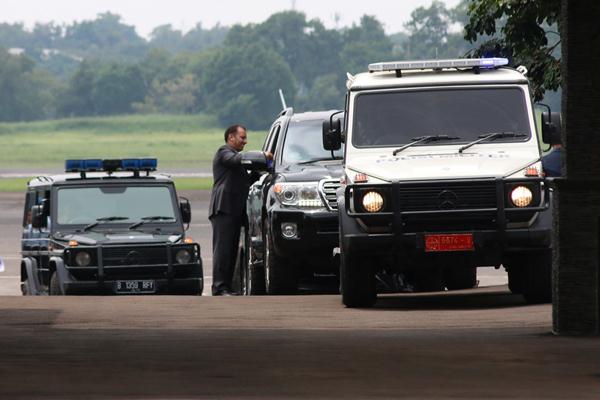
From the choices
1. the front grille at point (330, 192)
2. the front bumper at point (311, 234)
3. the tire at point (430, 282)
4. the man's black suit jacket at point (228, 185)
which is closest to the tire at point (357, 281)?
the front bumper at point (311, 234)

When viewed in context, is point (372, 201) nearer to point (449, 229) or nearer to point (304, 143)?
point (449, 229)

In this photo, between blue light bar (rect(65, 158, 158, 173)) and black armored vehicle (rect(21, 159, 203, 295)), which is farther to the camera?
blue light bar (rect(65, 158, 158, 173))

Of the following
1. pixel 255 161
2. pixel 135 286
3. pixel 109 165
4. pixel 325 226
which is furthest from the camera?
pixel 109 165

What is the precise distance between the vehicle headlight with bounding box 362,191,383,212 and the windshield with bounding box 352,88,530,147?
85 cm

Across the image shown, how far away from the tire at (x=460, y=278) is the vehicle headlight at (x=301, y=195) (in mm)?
2802

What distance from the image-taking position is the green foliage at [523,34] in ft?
71.4

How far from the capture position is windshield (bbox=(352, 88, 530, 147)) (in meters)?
15.9

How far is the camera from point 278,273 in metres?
18.3

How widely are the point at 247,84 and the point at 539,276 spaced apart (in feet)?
532

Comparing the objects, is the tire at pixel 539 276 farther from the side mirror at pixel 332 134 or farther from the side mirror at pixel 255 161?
the side mirror at pixel 255 161

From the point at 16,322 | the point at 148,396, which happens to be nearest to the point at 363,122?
the point at 16,322

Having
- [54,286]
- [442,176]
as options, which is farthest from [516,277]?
[54,286]

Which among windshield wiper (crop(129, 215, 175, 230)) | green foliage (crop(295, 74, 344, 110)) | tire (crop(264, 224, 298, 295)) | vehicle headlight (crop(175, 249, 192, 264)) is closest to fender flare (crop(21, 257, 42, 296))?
windshield wiper (crop(129, 215, 175, 230))

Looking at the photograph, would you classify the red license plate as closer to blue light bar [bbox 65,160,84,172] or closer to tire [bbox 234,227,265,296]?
tire [bbox 234,227,265,296]
